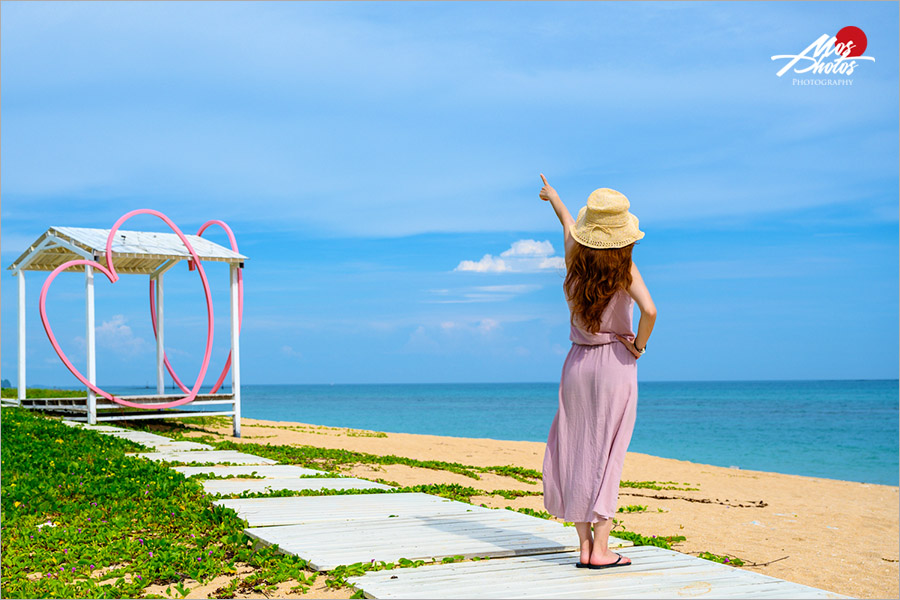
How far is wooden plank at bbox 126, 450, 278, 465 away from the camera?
1026 cm

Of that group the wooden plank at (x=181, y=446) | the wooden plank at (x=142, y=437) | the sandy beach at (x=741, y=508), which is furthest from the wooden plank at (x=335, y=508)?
the wooden plank at (x=142, y=437)

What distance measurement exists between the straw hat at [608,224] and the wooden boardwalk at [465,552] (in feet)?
6.27

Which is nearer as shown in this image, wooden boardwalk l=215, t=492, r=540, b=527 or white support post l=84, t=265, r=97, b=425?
wooden boardwalk l=215, t=492, r=540, b=527

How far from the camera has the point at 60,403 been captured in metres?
15.7

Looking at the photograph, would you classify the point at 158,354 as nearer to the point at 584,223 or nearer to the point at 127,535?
the point at 127,535

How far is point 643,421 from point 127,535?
43600 mm

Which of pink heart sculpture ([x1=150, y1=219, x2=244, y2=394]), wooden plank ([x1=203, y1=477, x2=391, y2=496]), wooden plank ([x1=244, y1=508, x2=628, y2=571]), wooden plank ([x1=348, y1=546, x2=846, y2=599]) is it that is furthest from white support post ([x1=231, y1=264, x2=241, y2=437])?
wooden plank ([x1=348, y1=546, x2=846, y2=599])

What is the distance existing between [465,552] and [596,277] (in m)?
1.95

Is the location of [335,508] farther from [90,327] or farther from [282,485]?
[90,327]

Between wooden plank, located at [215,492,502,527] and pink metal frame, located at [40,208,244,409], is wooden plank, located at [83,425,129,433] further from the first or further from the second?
wooden plank, located at [215,492,502,527]

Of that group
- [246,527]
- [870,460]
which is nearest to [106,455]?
[246,527]

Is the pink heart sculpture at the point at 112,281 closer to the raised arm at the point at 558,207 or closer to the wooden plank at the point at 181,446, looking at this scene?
the wooden plank at the point at 181,446

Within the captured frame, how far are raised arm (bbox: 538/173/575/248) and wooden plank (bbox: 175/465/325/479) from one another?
5.27m

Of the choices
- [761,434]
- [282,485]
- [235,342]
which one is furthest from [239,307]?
[761,434]
